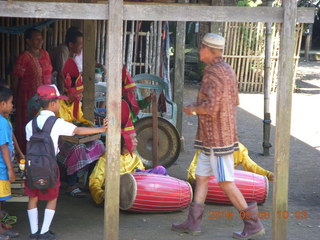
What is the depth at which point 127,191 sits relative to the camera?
575 cm

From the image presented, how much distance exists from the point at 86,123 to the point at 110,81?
1.97m

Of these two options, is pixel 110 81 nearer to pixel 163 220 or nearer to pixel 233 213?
pixel 163 220

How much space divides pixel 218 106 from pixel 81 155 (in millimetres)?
1916

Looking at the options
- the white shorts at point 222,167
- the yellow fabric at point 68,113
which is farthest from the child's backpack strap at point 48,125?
the yellow fabric at point 68,113

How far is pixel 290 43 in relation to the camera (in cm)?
481

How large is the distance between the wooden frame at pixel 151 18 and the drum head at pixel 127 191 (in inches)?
32.2

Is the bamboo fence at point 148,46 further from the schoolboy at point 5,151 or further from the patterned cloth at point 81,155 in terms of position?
the schoolboy at point 5,151

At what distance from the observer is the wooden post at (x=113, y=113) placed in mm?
4617

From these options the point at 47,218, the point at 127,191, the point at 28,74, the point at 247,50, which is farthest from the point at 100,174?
the point at 247,50

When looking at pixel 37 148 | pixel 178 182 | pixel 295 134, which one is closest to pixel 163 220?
pixel 178 182

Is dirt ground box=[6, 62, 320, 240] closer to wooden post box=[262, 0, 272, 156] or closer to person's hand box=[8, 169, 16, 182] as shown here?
wooden post box=[262, 0, 272, 156]

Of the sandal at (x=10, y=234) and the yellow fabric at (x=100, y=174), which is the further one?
the yellow fabric at (x=100, y=174)

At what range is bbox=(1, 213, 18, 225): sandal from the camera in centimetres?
525

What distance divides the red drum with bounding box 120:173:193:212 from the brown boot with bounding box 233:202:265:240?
2.86ft
